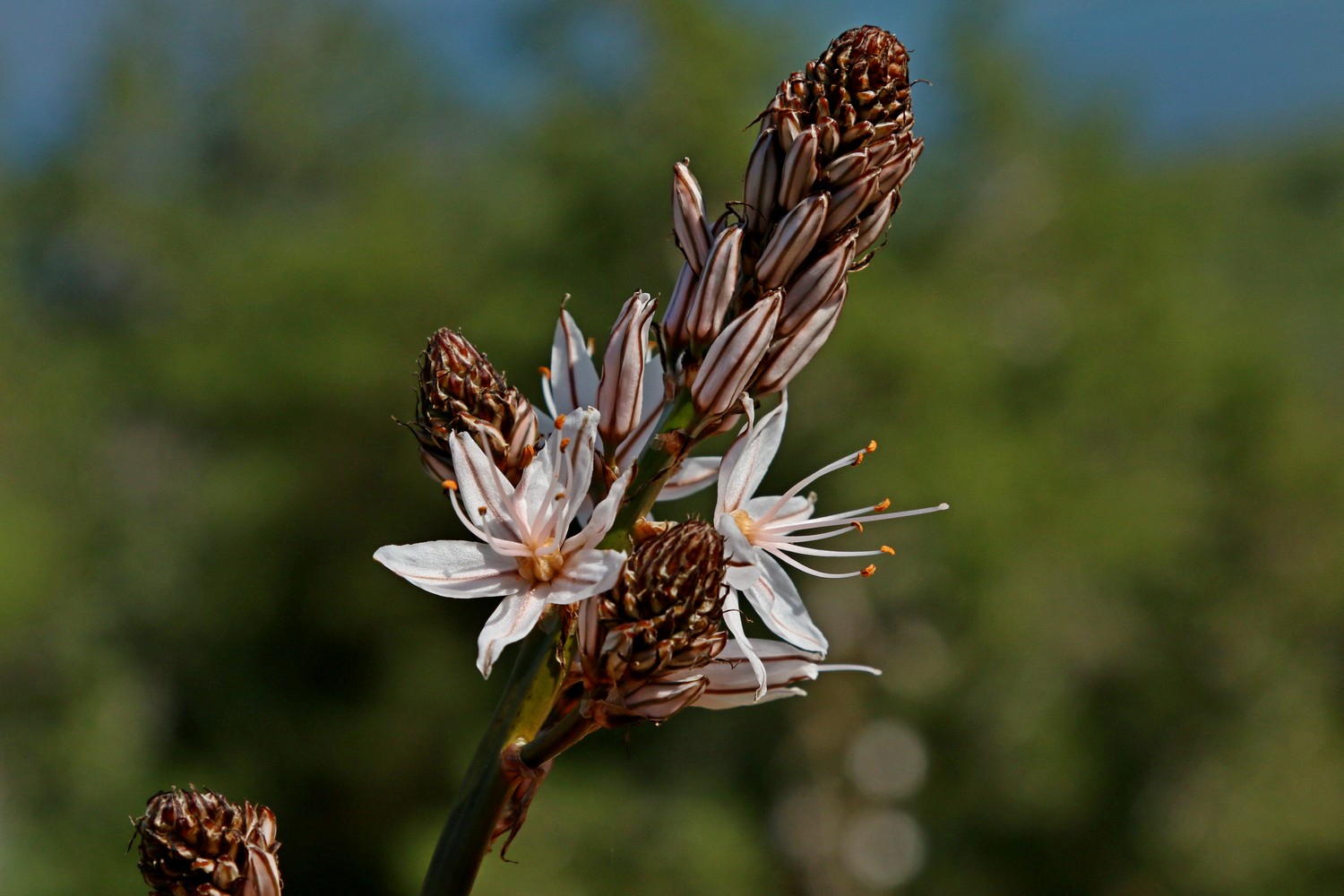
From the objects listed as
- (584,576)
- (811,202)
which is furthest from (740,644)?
(811,202)

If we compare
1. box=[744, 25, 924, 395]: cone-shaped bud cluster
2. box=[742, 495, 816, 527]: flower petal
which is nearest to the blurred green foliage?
box=[742, 495, 816, 527]: flower petal

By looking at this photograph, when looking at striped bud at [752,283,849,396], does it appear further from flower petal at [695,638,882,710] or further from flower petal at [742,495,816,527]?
flower petal at [695,638,882,710]

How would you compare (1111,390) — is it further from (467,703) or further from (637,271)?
(467,703)

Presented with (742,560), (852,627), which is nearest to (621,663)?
(742,560)

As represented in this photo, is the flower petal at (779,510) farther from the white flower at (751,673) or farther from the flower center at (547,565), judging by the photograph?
the flower center at (547,565)

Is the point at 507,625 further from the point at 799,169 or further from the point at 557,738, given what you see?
the point at 799,169
